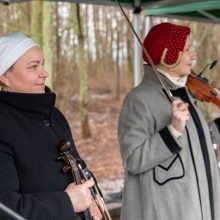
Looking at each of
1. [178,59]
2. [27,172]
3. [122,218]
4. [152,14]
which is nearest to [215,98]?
[178,59]

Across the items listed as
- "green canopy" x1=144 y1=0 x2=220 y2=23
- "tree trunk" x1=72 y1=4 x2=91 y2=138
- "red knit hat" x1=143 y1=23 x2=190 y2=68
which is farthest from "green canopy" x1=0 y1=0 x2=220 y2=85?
"tree trunk" x1=72 y1=4 x2=91 y2=138

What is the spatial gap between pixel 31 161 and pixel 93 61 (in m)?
15.8

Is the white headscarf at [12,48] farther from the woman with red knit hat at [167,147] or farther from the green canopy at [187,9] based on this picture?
the green canopy at [187,9]

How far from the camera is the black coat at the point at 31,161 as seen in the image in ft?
4.87

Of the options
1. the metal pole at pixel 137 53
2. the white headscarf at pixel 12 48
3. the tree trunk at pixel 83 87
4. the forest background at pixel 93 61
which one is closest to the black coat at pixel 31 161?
the white headscarf at pixel 12 48

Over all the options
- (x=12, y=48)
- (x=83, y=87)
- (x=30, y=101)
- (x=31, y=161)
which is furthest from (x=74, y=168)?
(x=83, y=87)

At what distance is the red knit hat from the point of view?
230cm

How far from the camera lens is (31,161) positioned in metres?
1.57

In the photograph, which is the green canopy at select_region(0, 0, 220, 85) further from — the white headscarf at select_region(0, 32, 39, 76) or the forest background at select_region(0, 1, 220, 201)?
the white headscarf at select_region(0, 32, 39, 76)

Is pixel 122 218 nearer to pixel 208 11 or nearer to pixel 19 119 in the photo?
pixel 19 119

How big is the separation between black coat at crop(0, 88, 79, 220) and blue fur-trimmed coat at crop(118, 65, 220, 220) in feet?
2.06

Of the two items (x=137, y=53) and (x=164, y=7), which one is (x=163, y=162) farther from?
(x=164, y=7)

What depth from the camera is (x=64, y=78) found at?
1466 cm

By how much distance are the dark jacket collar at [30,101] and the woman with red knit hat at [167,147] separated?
675mm
